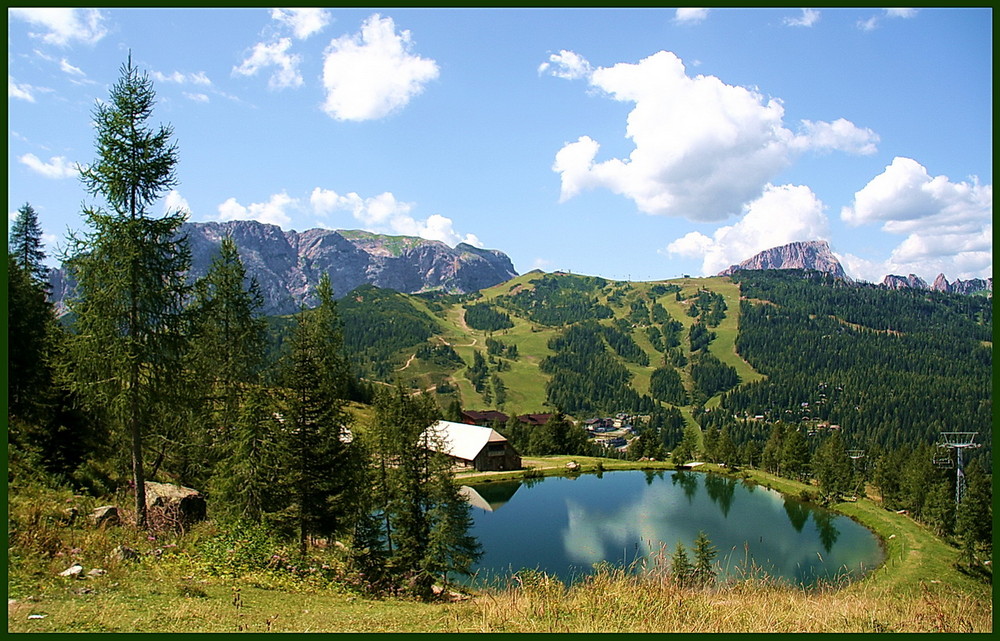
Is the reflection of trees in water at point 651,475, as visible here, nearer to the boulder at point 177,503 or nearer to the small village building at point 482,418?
the small village building at point 482,418

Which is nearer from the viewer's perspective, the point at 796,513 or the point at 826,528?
the point at 826,528

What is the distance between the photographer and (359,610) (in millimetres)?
9914

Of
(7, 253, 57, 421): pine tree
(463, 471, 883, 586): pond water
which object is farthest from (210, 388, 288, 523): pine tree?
(463, 471, 883, 586): pond water

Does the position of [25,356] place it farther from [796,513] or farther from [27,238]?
[796,513]

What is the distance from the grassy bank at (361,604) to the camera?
7.94 metres

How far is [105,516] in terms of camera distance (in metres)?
14.7

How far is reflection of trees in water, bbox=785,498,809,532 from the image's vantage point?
179 ft

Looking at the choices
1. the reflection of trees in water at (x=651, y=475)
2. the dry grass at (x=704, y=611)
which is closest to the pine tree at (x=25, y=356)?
the dry grass at (x=704, y=611)

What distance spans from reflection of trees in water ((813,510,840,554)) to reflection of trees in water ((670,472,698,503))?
1290 cm

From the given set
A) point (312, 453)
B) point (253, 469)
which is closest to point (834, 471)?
point (312, 453)

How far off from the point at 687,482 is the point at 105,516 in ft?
237

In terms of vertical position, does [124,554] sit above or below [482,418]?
above

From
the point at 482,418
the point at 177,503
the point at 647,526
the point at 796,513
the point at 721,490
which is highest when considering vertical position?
the point at 177,503

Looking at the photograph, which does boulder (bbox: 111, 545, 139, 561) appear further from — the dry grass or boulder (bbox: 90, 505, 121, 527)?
the dry grass
